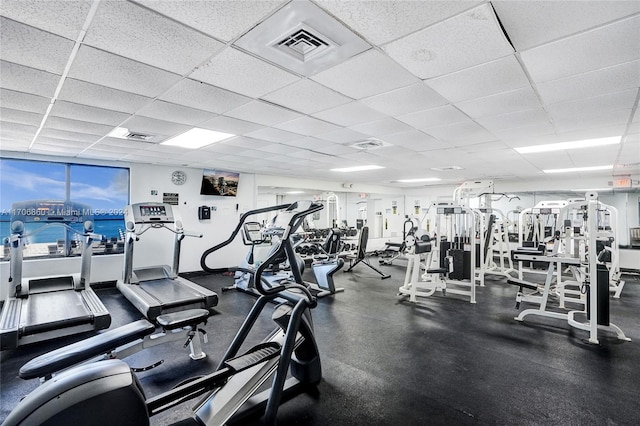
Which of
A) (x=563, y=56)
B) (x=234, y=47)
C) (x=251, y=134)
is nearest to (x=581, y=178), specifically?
(x=563, y=56)

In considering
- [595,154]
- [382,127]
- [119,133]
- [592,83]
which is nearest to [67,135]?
[119,133]

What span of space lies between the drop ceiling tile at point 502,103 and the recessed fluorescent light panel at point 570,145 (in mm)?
2037

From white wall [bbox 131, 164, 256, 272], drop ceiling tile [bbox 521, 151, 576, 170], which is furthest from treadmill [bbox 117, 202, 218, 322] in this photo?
drop ceiling tile [bbox 521, 151, 576, 170]

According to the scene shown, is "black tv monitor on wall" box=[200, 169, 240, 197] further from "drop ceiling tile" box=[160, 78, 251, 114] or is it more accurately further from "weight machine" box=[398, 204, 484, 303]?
"weight machine" box=[398, 204, 484, 303]

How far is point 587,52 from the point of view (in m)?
1.92

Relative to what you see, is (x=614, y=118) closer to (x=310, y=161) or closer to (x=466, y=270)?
(x=466, y=270)

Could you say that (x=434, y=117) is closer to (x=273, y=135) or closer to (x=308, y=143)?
(x=308, y=143)

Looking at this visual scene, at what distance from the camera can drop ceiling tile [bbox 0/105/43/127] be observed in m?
3.04

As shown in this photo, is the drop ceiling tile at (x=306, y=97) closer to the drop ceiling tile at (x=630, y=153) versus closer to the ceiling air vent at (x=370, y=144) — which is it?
the ceiling air vent at (x=370, y=144)

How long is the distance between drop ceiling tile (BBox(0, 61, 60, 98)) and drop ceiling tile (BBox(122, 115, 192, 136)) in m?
0.81

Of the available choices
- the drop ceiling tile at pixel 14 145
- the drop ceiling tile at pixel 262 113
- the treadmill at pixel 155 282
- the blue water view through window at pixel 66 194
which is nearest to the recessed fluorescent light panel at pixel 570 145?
the drop ceiling tile at pixel 262 113

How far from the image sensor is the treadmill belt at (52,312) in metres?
3.25

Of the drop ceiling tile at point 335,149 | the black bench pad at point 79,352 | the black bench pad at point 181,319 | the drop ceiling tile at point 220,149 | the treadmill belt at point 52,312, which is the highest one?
the drop ceiling tile at point 220,149

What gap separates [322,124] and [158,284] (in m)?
3.66
